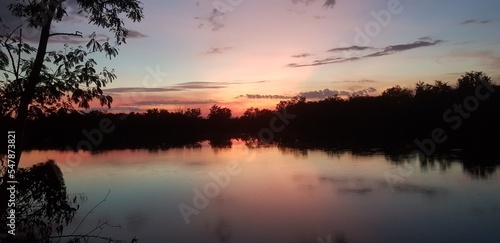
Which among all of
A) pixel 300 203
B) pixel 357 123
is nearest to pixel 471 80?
pixel 357 123

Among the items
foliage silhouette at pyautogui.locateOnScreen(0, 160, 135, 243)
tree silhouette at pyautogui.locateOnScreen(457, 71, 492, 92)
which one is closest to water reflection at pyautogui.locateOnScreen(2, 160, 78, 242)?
foliage silhouette at pyautogui.locateOnScreen(0, 160, 135, 243)

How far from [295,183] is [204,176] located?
4.79 meters

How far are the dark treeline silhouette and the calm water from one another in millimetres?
3145

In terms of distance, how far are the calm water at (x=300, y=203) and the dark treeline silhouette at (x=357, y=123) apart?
3.15m

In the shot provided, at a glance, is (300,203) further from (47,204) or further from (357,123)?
(357,123)

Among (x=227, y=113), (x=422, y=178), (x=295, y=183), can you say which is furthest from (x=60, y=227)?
(x=227, y=113)

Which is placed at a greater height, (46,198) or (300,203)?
(46,198)

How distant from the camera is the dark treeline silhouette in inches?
1324

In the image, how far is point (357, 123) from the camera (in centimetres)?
5531

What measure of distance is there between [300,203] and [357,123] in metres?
45.2

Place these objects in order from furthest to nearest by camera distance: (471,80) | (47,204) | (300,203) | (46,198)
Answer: (471,80) < (300,203) < (46,198) < (47,204)

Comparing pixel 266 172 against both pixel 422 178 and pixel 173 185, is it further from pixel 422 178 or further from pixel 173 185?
pixel 422 178

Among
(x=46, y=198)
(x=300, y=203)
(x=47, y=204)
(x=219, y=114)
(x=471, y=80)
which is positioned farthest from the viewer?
(x=219, y=114)

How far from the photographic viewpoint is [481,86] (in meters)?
42.3
